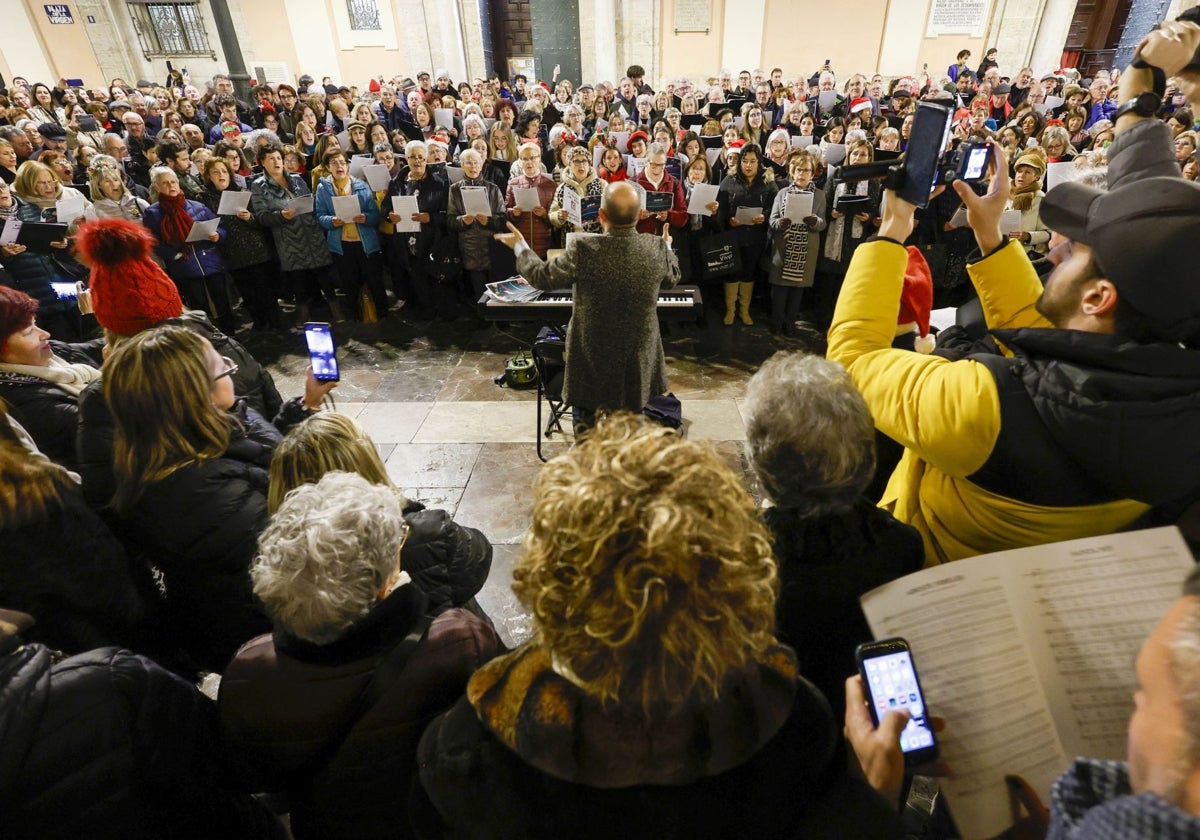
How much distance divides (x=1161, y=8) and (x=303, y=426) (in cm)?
2067

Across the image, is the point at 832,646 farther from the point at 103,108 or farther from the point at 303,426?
the point at 103,108

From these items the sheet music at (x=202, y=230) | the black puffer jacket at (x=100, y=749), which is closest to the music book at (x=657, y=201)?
the sheet music at (x=202, y=230)

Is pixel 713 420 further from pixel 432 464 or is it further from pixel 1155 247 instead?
pixel 1155 247

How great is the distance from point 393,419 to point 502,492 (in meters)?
1.44

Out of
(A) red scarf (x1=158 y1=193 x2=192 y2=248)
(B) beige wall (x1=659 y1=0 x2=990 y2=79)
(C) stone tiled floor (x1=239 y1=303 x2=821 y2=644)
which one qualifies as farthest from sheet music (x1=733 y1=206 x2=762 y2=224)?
(B) beige wall (x1=659 y1=0 x2=990 y2=79)

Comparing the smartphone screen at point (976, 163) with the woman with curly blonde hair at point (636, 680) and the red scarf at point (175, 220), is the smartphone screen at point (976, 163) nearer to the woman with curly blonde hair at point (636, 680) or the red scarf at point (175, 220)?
the woman with curly blonde hair at point (636, 680)

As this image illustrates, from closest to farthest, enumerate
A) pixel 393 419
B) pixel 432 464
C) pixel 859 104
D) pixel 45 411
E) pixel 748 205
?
1. pixel 45 411
2. pixel 432 464
3. pixel 393 419
4. pixel 748 205
5. pixel 859 104

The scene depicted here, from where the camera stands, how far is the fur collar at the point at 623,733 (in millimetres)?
806

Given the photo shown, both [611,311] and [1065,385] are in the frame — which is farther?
[611,311]

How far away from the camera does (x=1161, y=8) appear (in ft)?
44.8

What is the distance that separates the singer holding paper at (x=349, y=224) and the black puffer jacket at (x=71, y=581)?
4.74m

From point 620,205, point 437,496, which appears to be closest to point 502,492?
point 437,496

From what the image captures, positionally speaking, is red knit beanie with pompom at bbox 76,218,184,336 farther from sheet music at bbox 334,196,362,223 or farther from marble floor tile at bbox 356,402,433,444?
sheet music at bbox 334,196,362,223

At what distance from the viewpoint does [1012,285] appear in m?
1.67
